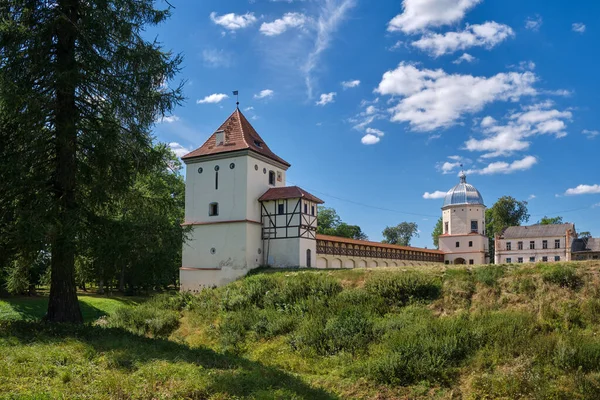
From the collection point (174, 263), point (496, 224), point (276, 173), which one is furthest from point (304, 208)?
point (496, 224)

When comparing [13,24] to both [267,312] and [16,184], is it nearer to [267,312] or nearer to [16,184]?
[16,184]

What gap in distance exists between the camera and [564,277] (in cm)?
1579

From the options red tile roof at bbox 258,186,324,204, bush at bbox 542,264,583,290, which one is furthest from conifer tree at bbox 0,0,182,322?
red tile roof at bbox 258,186,324,204

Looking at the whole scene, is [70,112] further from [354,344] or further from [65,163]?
[354,344]

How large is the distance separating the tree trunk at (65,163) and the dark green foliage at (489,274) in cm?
→ 1263

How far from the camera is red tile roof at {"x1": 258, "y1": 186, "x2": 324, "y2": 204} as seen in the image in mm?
28625

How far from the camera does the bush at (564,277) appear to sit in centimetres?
1558

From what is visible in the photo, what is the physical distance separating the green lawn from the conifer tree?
42.5 ft

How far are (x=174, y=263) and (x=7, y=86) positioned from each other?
3044 centimetres

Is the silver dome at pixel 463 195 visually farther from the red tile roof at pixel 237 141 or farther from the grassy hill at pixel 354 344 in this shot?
the grassy hill at pixel 354 344

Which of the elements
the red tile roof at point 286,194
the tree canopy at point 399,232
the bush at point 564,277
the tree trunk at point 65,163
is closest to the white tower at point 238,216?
the red tile roof at point 286,194

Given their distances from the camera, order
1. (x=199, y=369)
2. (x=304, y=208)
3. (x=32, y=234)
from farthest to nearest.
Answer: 1. (x=304, y=208)
2. (x=32, y=234)
3. (x=199, y=369)

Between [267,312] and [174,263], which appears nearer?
[267,312]

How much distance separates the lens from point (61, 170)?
497 inches
